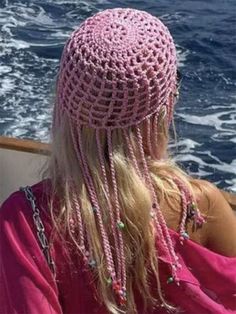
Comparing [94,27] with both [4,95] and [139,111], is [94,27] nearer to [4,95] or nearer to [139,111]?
[139,111]

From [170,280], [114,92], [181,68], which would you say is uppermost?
[114,92]

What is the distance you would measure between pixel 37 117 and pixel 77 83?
3809 mm

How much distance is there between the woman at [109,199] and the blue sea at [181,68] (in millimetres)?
2115

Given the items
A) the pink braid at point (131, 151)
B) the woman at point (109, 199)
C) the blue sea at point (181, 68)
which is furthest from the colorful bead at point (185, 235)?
the blue sea at point (181, 68)

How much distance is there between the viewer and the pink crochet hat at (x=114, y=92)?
109 centimetres

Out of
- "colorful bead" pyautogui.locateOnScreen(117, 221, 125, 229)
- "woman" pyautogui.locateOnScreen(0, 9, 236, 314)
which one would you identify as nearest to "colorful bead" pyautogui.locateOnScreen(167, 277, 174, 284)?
"woman" pyautogui.locateOnScreen(0, 9, 236, 314)

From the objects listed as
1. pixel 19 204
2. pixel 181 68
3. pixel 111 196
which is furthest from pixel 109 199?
pixel 181 68

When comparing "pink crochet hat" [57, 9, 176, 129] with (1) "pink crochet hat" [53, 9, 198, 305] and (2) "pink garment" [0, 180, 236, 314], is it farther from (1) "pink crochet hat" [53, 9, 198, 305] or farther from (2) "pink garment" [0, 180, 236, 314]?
(2) "pink garment" [0, 180, 236, 314]

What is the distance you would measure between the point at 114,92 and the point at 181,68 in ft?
16.9

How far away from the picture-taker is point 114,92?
109cm

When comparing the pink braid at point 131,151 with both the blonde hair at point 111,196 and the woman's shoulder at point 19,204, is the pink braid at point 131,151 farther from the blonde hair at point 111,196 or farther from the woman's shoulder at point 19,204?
the woman's shoulder at point 19,204

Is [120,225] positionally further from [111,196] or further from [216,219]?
[216,219]

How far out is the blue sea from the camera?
4597mm

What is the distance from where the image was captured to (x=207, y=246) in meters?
1.25
